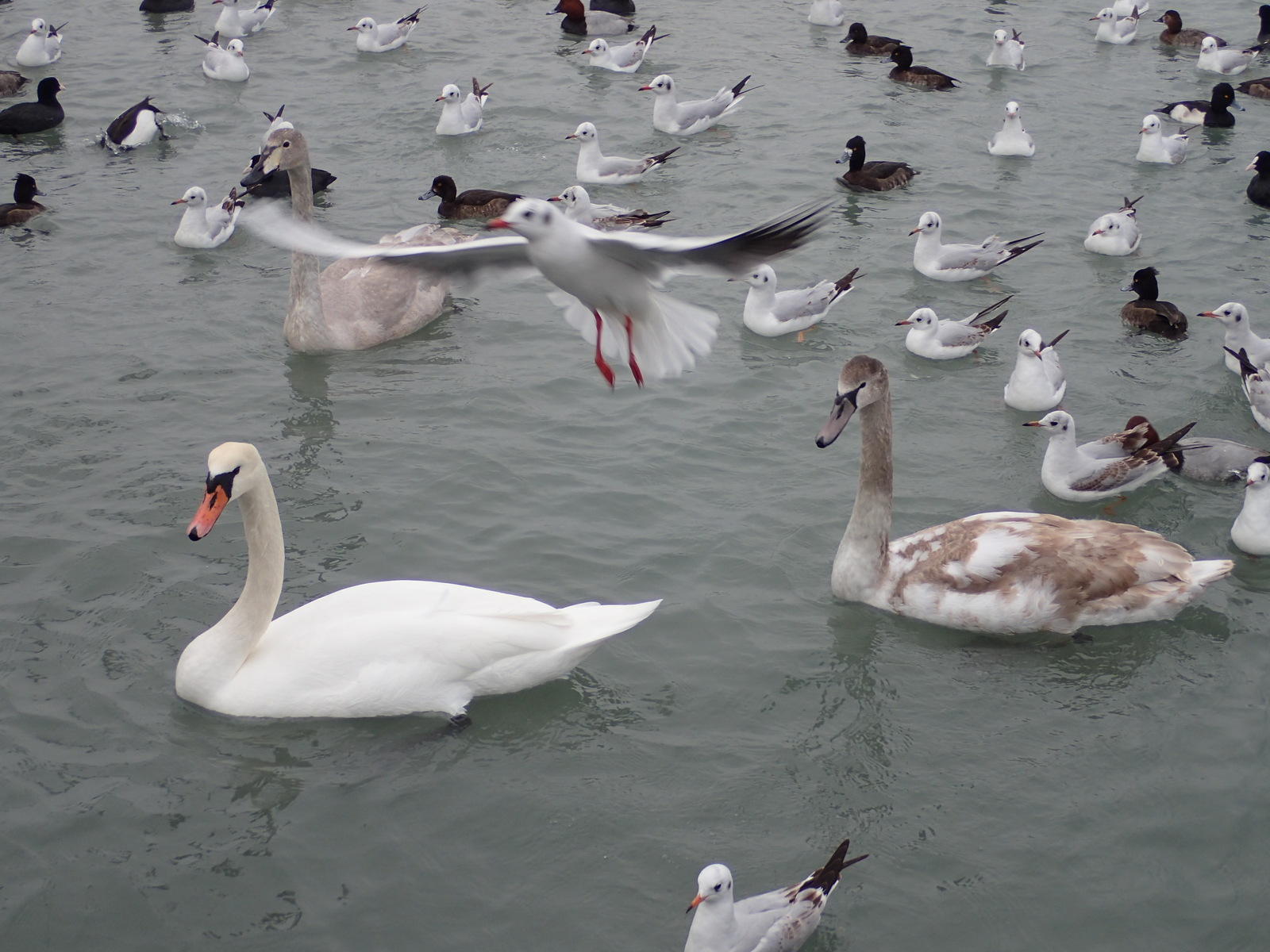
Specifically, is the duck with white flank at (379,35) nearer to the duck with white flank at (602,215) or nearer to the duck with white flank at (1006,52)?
the duck with white flank at (602,215)

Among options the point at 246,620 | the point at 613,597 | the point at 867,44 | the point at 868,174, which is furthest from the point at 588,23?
the point at 246,620

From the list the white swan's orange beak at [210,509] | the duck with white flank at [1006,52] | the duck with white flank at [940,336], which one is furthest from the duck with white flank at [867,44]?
the white swan's orange beak at [210,509]

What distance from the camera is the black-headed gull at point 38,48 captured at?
17.4 m

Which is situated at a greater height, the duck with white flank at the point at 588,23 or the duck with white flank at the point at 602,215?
the duck with white flank at the point at 588,23

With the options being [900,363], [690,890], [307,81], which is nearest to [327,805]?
[690,890]

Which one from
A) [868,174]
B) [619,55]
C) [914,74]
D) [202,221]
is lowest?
[202,221]

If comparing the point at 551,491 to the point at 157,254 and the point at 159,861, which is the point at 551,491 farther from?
the point at 157,254

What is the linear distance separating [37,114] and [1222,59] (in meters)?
16.3

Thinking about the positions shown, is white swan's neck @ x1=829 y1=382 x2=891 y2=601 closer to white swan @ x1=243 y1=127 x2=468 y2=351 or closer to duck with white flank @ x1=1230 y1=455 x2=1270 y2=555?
duck with white flank @ x1=1230 y1=455 x2=1270 y2=555

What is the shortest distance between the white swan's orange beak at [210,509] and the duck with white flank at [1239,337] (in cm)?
798

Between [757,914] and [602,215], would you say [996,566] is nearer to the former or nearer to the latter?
[757,914]

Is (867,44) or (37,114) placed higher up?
(867,44)

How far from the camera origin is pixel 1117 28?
19.2 m

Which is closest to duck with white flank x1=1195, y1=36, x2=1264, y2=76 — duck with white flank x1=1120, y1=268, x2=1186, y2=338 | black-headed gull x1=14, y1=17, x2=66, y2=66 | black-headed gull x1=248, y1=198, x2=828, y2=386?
duck with white flank x1=1120, y1=268, x2=1186, y2=338
